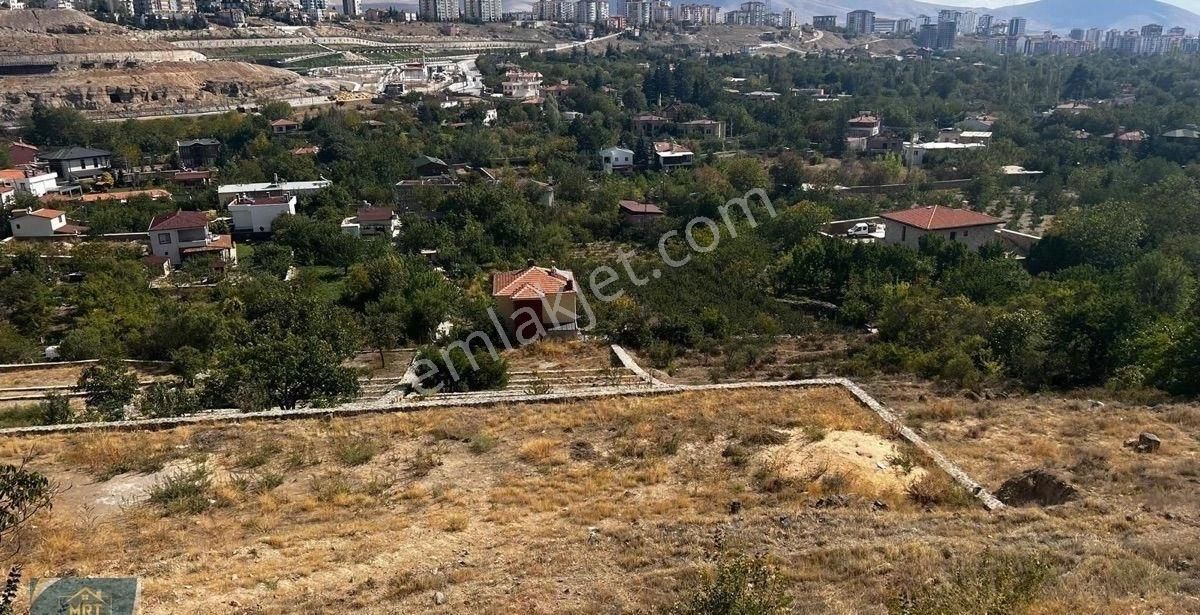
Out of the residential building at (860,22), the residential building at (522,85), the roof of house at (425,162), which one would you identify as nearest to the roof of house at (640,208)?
the roof of house at (425,162)

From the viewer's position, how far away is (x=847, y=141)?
51.5 metres

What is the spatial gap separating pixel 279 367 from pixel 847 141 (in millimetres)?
46049

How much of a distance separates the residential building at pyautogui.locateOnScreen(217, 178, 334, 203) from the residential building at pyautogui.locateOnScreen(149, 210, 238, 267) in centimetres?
645

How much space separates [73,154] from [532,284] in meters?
38.2

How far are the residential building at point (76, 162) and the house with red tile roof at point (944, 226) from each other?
145 feet

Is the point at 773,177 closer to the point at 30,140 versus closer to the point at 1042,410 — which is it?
the point at 1042,410

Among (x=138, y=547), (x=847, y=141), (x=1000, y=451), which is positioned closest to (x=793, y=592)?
(x=1000, y=451)

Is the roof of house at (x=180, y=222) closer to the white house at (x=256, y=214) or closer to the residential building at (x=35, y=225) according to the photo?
the white house at (x=256, y=214)

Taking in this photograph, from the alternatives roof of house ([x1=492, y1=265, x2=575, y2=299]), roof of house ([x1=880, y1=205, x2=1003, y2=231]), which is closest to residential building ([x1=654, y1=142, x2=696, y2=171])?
roof of house ([x1=880, y1=205, x2=1003, y2=231])

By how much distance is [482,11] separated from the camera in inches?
5310

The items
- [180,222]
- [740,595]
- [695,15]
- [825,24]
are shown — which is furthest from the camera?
[825,24]

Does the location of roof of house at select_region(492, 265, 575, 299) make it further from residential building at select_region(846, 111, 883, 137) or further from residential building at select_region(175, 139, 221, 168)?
residential building at select_region(846, 111, 883, 137)

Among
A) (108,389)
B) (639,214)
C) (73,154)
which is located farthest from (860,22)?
(108,389)

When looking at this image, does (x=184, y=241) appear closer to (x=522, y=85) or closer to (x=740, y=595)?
(x=740, y=595)
